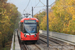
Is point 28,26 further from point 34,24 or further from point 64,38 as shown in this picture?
point 64,38

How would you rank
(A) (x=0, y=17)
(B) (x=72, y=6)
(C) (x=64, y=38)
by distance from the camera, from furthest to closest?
(C) (x=64, y=38), (B) (x=72, y=6), (A) (x=0, y=17)

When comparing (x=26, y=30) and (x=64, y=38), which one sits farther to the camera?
(x=64, y=38)

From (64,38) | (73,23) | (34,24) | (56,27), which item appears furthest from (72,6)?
(56,27)

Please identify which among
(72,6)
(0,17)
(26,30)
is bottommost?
→ (26,30)

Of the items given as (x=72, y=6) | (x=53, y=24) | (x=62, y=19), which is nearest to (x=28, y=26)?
(x=72, y=6)

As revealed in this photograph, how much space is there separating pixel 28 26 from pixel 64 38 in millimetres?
9223

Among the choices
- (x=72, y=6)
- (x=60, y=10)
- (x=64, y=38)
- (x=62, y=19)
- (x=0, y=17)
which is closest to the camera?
(x=0, y=17)

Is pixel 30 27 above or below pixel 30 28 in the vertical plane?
above

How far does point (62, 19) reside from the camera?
110 feet

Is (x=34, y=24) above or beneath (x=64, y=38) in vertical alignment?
above

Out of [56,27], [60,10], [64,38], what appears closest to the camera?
[64,38]

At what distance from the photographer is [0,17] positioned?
14.5 metres

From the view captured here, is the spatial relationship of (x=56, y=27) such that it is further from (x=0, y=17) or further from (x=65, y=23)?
(x=0, y=17)

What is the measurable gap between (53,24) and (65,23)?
5.00 meters
